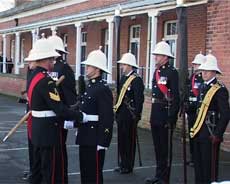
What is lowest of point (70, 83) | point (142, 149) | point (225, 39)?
point (142, 149)

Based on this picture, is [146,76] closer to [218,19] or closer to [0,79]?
[218,19]

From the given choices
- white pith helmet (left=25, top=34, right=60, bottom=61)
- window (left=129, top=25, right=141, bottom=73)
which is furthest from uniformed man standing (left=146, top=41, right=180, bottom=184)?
window (left=129, top=25, right=141, bottom=73)

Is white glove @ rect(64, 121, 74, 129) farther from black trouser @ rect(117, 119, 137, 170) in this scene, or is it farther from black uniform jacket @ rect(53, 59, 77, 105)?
black trouser @ rect(117, 119, 137, 170)

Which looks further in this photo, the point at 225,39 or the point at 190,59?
the point at 190,59

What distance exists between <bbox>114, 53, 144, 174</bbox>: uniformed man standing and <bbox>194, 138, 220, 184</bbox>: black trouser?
220 cm

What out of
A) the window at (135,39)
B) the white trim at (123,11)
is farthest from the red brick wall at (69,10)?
the white trim at (123,11)

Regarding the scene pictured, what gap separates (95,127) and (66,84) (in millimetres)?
1404

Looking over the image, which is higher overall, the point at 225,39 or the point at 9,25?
the point at 9,25

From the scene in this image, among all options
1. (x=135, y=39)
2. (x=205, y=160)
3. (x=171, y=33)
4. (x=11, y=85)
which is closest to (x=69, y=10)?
(x=11, y=85)

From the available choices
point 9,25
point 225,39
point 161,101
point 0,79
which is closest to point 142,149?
point 225,39

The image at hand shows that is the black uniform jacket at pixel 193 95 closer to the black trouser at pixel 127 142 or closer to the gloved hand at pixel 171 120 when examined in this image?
the black trouser at pixel 127 142

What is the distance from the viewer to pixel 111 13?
19250mm

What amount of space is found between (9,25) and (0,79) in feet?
30.0

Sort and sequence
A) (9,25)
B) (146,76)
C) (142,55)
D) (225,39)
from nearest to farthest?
(225,39), (146,76), (142,55), (9,25)
